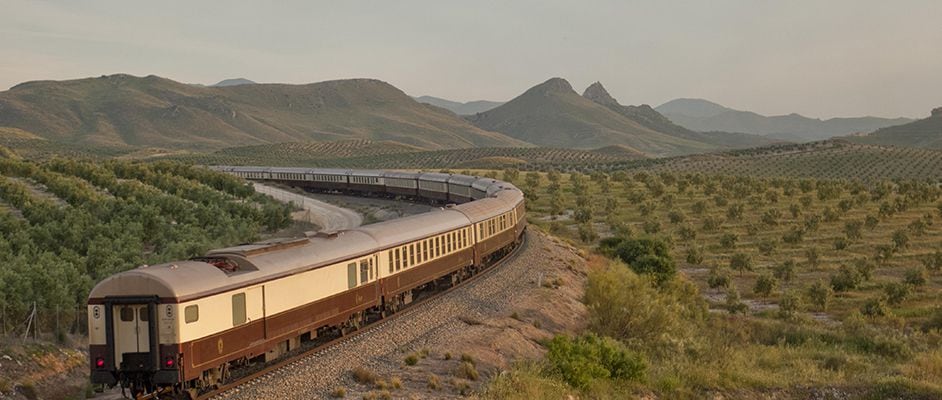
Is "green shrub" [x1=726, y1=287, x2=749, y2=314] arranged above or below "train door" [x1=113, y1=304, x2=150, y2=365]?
below

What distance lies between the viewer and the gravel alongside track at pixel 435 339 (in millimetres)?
→ 17750

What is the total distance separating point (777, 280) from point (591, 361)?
3090 centimetres

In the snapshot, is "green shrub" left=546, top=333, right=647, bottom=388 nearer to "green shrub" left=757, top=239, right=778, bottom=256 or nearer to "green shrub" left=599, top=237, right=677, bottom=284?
"green shrub" left=599, top=237, right=677, bottom=284

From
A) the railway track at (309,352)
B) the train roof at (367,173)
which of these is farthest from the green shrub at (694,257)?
the train roof at (367,173)

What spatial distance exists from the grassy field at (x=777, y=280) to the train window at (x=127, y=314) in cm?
717

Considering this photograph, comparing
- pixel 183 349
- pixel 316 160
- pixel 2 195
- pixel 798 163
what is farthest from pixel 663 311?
pixel 316 160

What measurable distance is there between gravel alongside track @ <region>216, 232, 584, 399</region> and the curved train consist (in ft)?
2.44

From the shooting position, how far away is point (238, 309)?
17.3m

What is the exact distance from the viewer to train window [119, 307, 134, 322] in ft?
52.1

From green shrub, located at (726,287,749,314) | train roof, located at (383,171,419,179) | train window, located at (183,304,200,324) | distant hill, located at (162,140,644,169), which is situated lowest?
green shrub, located at (726,287,749,314)

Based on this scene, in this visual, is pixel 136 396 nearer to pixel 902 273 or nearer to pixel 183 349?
pixel 183 349

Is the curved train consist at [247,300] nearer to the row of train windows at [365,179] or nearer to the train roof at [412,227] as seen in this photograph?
the train roof at [412,227]

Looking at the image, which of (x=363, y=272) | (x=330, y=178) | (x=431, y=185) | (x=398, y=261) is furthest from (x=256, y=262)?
(x=330, y=178)

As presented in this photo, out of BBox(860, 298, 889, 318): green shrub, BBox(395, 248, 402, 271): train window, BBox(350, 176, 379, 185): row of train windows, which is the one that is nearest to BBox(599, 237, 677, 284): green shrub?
BBox(860, 298, 889, 318): green shrub
